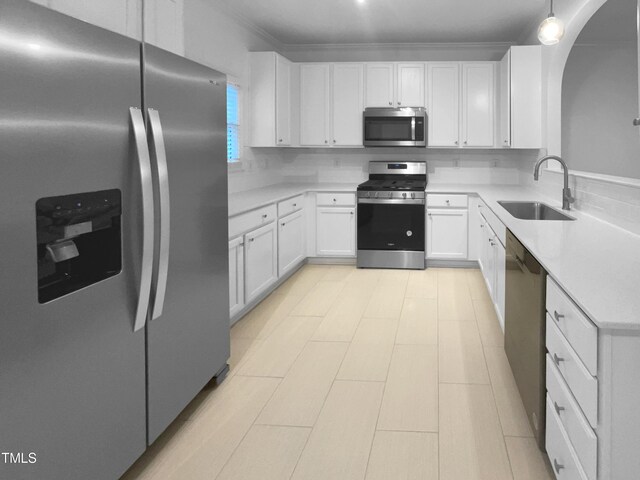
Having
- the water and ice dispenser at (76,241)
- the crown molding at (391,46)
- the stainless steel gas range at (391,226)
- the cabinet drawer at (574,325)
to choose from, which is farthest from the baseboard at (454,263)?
the water and ice dispenser at (76,241)

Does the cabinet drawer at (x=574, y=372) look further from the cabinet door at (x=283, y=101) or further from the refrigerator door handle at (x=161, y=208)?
the cabinet door at (x=283, y=101)

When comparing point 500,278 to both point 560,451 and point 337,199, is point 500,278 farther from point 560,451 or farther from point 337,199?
point 337,199

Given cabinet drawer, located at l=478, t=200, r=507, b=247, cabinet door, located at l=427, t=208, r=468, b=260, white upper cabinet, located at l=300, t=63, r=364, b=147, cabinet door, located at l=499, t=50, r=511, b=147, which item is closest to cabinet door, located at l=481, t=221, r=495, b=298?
cabinet drawer, located at l=478, t=200, r=507, b=247

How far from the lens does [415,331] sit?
454 cm

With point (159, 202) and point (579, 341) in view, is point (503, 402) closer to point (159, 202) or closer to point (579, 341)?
point (579, 341)

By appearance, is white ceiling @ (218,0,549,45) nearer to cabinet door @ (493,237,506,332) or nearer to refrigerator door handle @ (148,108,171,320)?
cabinet door @ (493,237,506,332)

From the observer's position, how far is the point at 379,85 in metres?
7.26

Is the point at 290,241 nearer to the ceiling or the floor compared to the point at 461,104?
nearer to the floor

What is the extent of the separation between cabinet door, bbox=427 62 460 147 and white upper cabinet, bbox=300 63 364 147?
2.57 feet

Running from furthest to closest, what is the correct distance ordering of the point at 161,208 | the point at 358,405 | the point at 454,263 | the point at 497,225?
the point at 454,263, the point at 497,225, the point at 358,405, the point at 161,208

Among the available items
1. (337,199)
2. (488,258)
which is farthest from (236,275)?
(337,199)

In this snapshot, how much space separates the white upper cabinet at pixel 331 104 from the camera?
7305mm

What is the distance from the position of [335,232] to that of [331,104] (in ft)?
4.86

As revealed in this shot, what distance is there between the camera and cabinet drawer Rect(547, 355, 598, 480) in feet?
5.69
